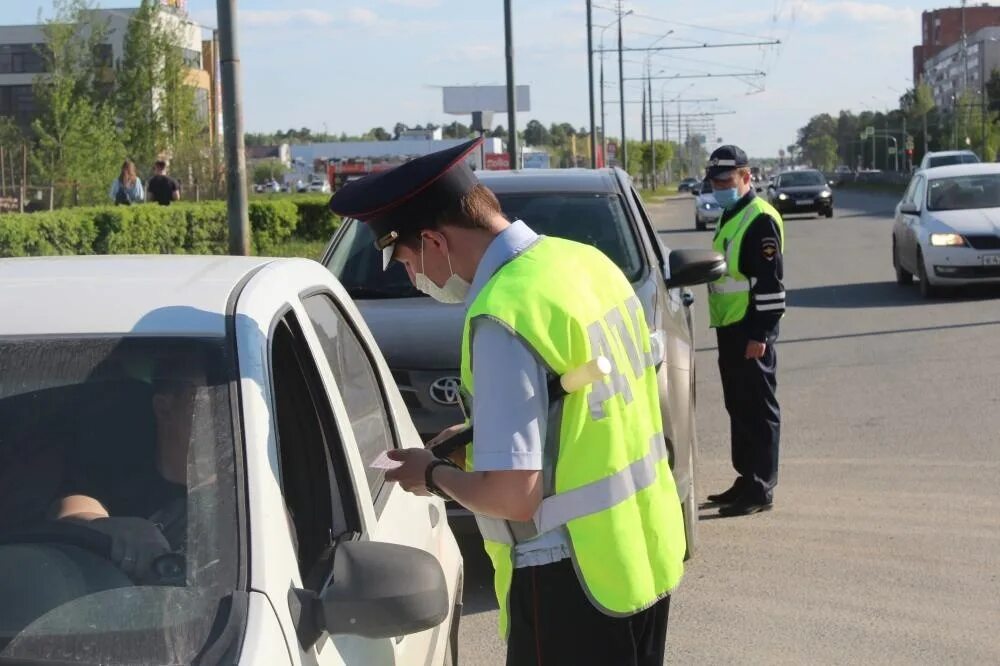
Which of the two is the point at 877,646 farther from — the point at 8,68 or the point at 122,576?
the point at 8,68

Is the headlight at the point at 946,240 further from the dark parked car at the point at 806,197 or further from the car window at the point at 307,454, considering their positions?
the dark parked car at the point at 806,197

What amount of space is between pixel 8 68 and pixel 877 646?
319ft

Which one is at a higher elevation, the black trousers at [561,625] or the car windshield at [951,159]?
the car windshield at [951,159]

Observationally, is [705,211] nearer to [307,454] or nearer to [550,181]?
[550,181]

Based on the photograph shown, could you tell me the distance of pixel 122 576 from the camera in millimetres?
2637

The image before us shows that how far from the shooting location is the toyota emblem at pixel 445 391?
643cm

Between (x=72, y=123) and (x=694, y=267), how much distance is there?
3447 centimetres

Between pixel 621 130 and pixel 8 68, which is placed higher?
pixel 8 68

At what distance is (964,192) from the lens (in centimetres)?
1883

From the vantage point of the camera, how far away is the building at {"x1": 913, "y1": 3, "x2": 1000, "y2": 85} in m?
176

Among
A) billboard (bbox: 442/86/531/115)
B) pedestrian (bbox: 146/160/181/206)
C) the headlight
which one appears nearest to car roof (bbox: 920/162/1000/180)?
the headlight

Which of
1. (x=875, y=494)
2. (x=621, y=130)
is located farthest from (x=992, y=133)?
(x=875, y=494)

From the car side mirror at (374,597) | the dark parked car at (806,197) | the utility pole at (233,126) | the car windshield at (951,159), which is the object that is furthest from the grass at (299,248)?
the car side mirror at (374,597)

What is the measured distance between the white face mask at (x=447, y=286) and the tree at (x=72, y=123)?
1291 inches
